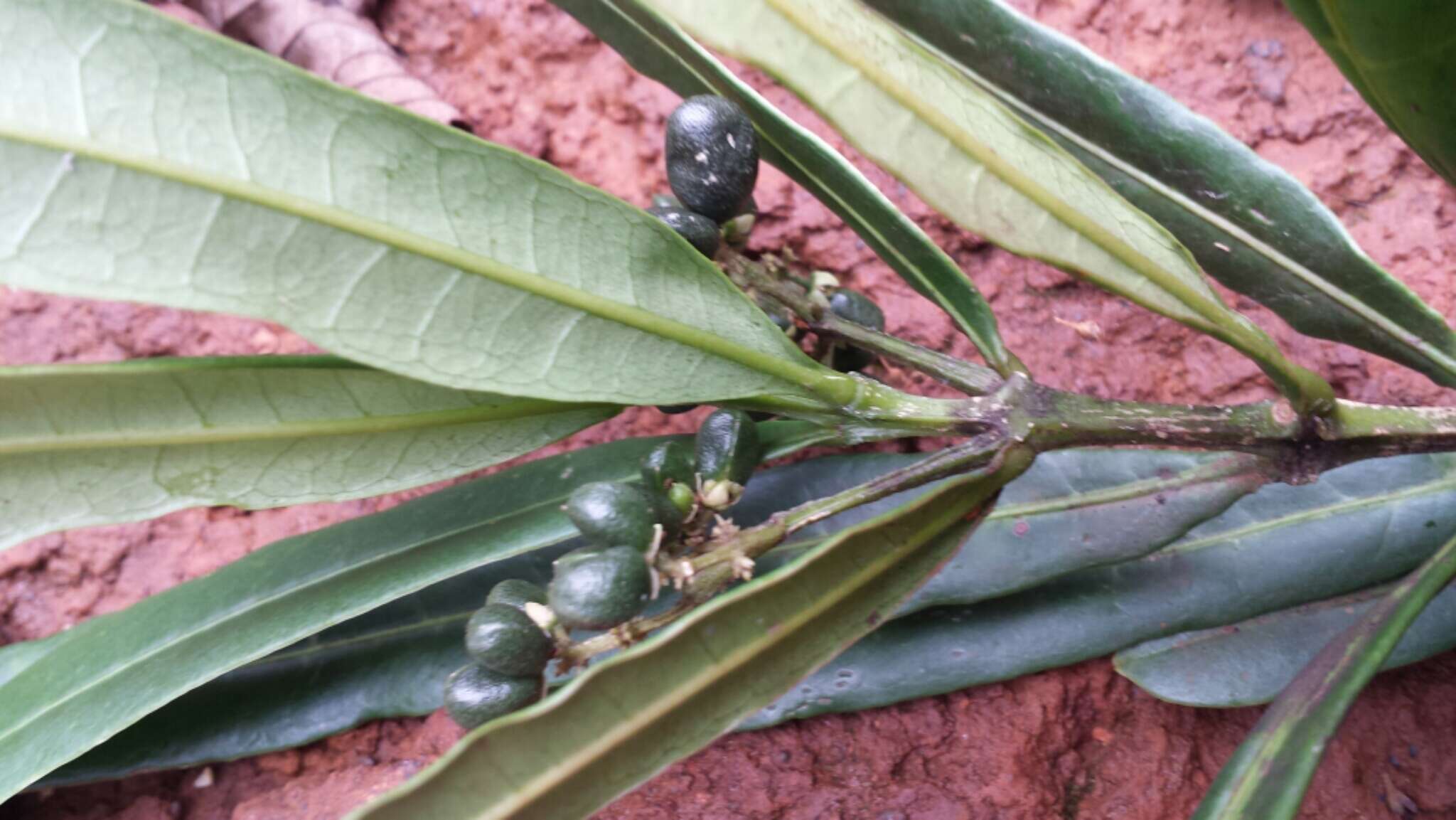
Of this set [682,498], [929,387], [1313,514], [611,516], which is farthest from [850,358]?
[1313,514]

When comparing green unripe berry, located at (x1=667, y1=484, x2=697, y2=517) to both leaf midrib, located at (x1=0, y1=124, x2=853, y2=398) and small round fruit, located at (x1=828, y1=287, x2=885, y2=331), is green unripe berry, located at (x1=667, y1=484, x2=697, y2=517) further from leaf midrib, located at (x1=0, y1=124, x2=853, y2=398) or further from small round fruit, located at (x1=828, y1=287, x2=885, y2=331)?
small round fruit, located at (x1=828, y1=287, x2=885, y2=331)

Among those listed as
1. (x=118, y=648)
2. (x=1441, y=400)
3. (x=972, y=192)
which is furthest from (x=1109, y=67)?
(x=118, y=648)

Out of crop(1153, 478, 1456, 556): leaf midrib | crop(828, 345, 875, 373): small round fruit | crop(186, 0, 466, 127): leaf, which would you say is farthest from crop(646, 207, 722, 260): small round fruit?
crop(186, 0, 466, 127): leaf

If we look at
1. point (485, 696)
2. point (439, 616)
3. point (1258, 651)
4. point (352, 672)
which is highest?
point (1258, 651)

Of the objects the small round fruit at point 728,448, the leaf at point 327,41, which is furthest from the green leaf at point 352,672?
the leaf at point 327,41

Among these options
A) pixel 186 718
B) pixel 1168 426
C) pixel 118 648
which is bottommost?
pixel 186 718

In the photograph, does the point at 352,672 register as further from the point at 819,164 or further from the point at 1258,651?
the point at 1258,651

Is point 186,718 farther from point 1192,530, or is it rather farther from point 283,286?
point 1192,530
